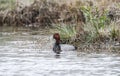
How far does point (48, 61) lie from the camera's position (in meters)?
15.3

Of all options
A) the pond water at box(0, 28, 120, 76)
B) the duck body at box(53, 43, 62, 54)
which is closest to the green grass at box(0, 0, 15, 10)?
the pond water at box(0, 28, 120, 76)

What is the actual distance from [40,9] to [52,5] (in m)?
A: 0.64

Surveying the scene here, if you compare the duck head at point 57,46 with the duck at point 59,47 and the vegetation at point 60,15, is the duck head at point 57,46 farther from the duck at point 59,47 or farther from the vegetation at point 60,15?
the vegetation at point 60,15

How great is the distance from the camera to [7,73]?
1334cm

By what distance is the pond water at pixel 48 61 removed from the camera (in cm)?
1345

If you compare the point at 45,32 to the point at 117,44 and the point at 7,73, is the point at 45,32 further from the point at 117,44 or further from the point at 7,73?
the point at 7,73

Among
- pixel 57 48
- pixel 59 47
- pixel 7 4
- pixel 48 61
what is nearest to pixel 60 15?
pixel 7 4

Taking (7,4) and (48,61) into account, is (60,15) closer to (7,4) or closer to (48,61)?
(7,4)

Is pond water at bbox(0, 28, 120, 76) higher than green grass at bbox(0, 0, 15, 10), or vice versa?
green grass at bbox(0, 0, 15, 10)

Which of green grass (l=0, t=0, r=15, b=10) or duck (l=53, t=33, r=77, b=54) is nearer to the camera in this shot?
duck (l=53, t=33, r=77, b=54)

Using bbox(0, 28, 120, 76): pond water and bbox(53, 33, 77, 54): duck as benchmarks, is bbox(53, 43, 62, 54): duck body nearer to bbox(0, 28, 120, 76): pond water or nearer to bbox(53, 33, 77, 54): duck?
bbox(53, 33, 77, 54): duck

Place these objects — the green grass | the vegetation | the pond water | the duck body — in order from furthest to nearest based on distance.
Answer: the green grass < the vegetation < the duck body < the pond water

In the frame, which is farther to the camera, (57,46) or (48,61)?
(57,46)

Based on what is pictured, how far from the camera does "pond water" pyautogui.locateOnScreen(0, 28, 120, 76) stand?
13.5 metres
